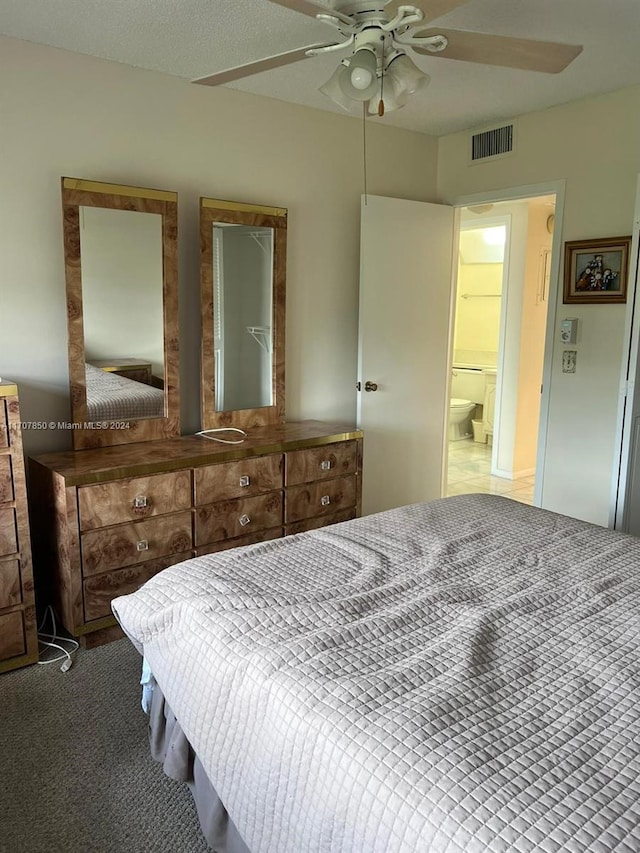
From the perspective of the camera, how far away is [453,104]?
356 cm

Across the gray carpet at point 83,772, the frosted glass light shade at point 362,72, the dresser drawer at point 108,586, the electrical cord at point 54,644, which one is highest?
the frosted glass light shade at point 362,72

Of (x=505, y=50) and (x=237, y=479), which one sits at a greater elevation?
(x=505, y=50)

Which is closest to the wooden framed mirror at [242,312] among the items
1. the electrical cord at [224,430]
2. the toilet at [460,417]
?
the electrical cord at [224,430]

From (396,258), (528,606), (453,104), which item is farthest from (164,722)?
(453,104)

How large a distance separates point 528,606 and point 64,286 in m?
2.37

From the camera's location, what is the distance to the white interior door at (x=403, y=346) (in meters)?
3.95

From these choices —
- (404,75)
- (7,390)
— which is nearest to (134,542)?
(7,390)

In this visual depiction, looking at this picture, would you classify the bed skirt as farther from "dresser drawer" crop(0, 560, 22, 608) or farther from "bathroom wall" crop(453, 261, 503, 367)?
"bathroom wall" crop(453, 261, 503, 367)

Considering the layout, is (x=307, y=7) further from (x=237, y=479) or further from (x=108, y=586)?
(x=108, y=586)

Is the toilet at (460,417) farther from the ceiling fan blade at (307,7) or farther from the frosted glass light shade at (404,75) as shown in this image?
the ceiling fan blade at (307,7)

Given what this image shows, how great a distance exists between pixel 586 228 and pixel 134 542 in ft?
9.32

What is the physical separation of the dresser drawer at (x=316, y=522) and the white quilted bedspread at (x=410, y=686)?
1.24 metres

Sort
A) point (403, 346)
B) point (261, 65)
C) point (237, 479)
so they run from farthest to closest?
point (403, 346), point (237, 479), point (261, 65)

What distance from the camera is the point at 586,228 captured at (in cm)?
355
